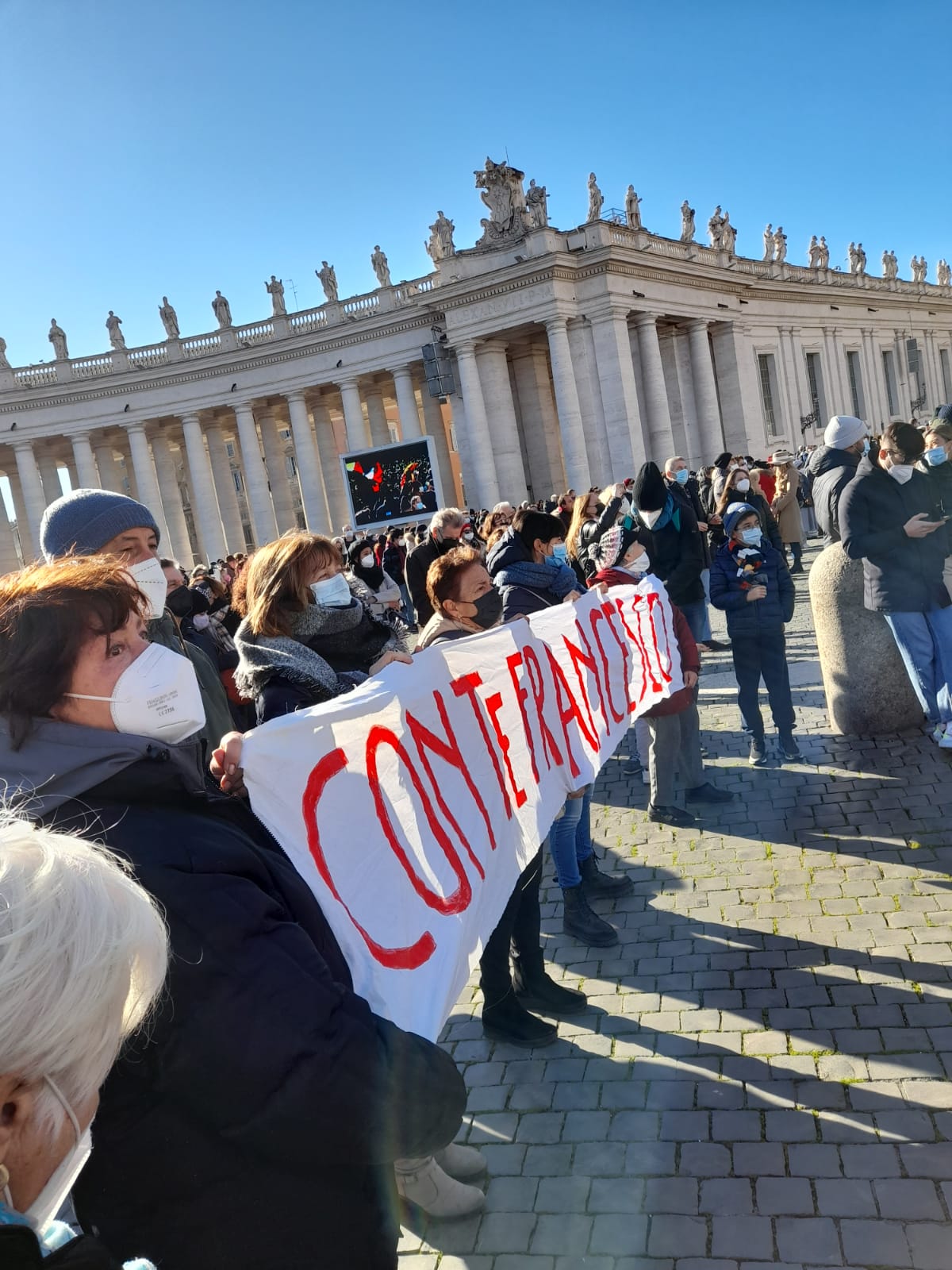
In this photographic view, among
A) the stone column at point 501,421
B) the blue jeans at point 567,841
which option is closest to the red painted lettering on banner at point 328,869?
the blue jeans at point 567,841

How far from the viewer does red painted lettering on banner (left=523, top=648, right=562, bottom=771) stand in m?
4.57

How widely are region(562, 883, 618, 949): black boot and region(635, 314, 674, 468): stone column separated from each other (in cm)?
3419

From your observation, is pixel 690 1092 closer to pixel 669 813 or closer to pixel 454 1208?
pixel 454 1208

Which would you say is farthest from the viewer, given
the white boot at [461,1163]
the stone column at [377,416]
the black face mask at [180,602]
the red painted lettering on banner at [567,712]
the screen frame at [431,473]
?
the stone column at [377,416]

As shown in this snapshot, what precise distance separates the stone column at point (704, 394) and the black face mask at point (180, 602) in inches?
1455

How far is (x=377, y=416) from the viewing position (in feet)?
150

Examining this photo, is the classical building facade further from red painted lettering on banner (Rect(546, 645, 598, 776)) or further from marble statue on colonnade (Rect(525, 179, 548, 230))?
red painted lettering on banner (Rect(546, 645, 598, 776))

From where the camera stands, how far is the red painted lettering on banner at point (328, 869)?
2.59 meters

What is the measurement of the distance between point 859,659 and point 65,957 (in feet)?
23.4

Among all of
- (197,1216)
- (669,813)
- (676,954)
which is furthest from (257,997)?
(669,813)

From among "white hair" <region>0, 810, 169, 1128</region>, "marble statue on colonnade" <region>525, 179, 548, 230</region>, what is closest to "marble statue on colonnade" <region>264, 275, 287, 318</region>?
"marble statue on colonnade" <region>525, 179, 548, 230</region>

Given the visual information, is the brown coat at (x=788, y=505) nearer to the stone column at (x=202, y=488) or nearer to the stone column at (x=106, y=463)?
the stone column at (x=202, y=488)

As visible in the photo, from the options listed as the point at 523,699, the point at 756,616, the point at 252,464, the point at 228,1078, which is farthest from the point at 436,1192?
the point at 252,464

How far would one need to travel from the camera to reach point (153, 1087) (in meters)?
1.67
